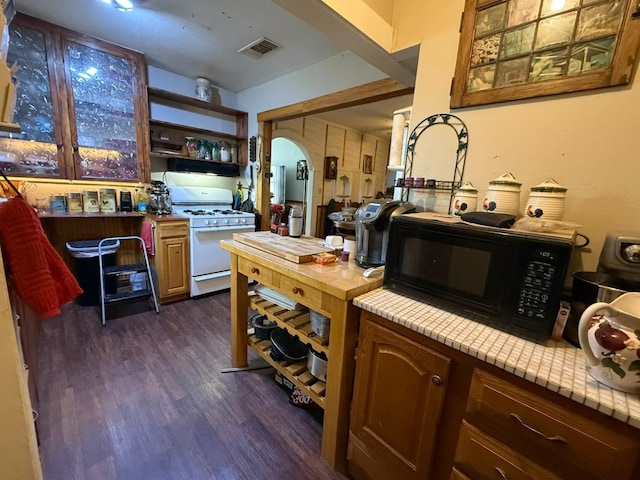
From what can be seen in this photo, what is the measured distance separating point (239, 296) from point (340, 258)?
0.75 metres

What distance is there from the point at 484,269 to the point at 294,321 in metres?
1.03

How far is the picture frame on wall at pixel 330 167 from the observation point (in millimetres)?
5203

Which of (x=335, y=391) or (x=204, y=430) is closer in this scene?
(x=335, y=391)

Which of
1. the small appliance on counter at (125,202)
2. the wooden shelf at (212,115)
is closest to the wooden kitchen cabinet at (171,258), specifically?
the small appliance on counter at (125,202)

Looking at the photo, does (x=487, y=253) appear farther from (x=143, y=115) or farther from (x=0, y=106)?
(x=143, y=115)

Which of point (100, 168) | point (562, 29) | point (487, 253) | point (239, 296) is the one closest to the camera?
point (487, 253)

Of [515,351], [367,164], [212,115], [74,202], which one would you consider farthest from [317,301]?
[367,164]

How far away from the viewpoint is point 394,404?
3.46 ft

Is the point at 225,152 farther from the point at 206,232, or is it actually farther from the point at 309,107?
the point at 309,107

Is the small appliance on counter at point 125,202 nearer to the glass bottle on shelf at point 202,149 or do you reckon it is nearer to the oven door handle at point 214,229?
the oven door handle at point 214,229

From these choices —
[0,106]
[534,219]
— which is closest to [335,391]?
[534,219]

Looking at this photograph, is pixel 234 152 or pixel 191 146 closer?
pixel 191 146

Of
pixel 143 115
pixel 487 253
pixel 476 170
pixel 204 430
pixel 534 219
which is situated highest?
pixel 143 115

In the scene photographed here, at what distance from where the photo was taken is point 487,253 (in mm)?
938
